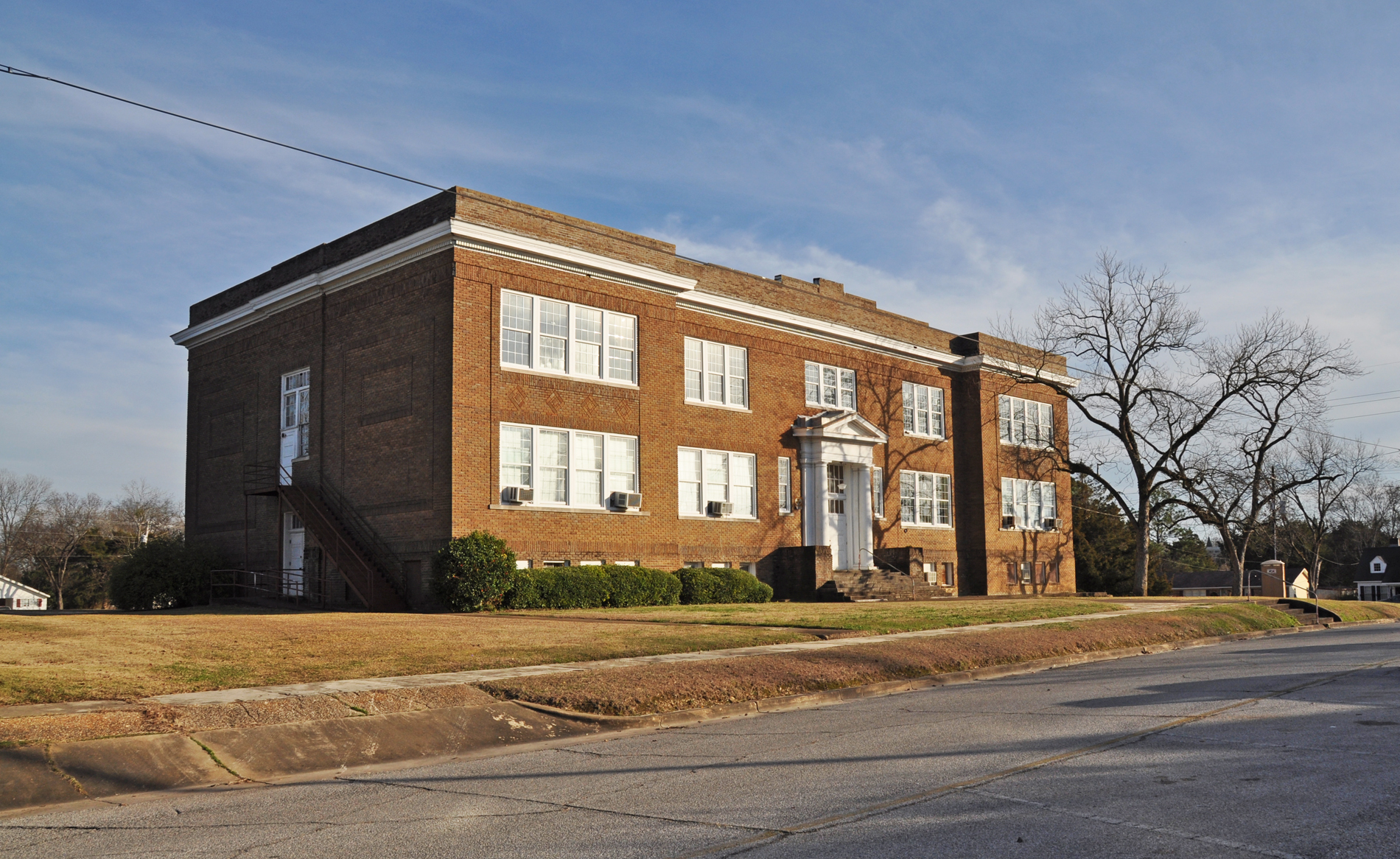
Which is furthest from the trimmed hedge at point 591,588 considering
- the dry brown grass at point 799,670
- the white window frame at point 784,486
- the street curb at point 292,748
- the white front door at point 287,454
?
the street curb at point 292,748

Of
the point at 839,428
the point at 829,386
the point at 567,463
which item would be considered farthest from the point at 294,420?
the point at 829,386

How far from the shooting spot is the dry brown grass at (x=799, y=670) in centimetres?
1197

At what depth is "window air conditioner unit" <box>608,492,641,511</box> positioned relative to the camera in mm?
28094

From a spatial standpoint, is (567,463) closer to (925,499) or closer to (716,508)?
(716,508)

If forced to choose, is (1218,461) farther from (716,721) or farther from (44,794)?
Answer: (44,794)

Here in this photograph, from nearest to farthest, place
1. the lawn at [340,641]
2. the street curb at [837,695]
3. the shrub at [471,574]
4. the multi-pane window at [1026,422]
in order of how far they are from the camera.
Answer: the street curb at [837,695]
the lawn at [340,641]
the shrub at [471,574]
the multi-pane window at [1026,422]

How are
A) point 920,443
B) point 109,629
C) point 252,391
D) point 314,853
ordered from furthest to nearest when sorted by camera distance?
1. point 920,443
2. point 252,391
3. point 109,629
4. point 314,853

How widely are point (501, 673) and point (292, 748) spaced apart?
12.4 ft

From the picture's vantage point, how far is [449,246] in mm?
25641

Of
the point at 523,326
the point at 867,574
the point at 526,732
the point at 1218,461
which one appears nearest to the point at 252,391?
the point at 523,326

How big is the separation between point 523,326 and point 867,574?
45.3 feet

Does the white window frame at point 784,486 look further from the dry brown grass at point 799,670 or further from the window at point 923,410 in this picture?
the dry brown grass at point 799,670

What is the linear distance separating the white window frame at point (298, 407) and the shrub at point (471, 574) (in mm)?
8188

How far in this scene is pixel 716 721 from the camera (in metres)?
12.0
